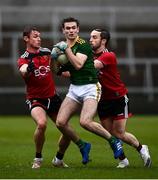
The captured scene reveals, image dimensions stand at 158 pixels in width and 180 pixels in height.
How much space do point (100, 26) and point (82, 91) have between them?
22.1 metres

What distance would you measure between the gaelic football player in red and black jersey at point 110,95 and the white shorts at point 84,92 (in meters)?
0.61

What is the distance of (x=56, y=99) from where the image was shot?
15.3m

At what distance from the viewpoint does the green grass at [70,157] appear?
13.6 metres

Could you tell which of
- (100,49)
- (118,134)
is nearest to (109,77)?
(100,49)

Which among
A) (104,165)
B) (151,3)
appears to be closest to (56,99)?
(104,165)

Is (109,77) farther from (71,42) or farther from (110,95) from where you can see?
(71,42)

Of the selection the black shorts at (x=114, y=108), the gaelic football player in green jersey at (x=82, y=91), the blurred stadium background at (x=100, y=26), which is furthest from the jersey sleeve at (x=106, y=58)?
the blurred stadium background at (x=100, y=26)

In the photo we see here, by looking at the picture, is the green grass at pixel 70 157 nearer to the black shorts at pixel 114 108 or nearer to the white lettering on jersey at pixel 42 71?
the black shorts at pixel 114 108

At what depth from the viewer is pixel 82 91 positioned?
579 inches

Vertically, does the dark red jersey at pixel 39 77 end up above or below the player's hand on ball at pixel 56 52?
below

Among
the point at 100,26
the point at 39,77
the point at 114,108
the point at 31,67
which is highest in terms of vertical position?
the point at 31,67

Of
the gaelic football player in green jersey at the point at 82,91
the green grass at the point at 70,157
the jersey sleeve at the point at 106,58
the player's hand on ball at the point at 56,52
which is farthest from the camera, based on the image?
the jersey sleeve at the point at 106,58

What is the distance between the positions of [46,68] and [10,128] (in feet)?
36.0

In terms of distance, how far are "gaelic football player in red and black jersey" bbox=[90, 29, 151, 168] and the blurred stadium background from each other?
17.5 metres
